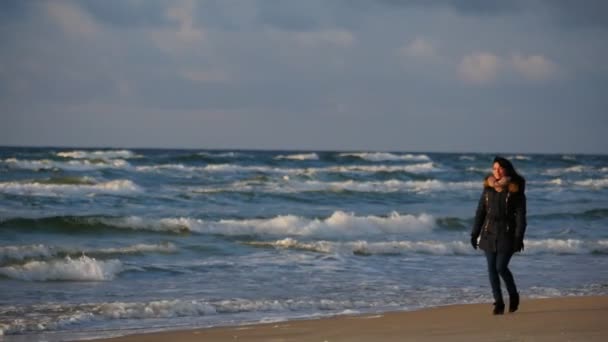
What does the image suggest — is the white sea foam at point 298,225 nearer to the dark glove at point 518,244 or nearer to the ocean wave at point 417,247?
the ocean wave at point 417,247

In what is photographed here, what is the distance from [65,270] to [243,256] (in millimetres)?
3088

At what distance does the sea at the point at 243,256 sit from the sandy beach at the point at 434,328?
57 centimetres

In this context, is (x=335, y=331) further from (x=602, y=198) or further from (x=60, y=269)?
(x=602, y=198)

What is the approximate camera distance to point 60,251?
13.5 meters

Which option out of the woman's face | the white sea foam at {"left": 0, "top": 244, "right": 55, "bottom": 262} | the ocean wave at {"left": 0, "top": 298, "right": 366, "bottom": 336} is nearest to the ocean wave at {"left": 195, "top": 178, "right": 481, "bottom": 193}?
the white sea foam at {"left": 0, "top": 244, "right": 55, "bottom": 262}

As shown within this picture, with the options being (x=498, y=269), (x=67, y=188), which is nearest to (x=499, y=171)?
(x=498, y=269)

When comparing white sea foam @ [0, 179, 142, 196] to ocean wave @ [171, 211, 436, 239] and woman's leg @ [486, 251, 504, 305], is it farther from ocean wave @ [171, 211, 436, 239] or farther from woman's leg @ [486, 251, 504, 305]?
woman's leg @ [486, 251, 504, 305]

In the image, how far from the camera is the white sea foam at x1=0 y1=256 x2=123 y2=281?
450 inches

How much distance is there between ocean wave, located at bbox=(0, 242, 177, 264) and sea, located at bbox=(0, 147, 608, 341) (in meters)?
0.03

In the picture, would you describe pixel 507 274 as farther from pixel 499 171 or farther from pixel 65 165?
pixel 65 165

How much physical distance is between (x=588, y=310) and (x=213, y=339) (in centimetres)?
342

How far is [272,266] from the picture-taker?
12758mm

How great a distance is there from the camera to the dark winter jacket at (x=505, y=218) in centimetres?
801

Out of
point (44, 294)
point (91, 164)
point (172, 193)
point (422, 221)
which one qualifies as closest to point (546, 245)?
point (422, 221)
